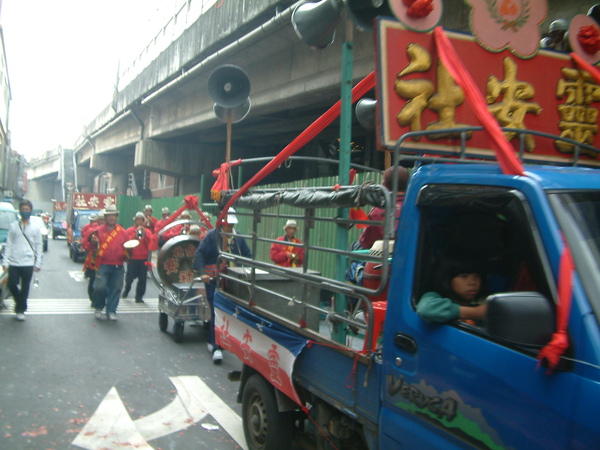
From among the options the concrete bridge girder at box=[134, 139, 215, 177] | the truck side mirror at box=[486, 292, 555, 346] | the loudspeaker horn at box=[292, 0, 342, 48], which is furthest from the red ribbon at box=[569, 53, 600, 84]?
the concrete bridge girder at box=[134, 139, 215, 177]

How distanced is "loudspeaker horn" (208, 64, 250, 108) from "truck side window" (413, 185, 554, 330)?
4823 millimetres

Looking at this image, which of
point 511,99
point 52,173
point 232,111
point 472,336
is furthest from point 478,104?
point 52,173

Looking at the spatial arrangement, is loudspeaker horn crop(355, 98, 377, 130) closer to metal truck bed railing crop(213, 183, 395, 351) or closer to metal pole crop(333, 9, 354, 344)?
metal pole crop(333, 9, 354, 344)

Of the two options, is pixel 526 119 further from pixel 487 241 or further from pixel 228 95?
pixel 228 95

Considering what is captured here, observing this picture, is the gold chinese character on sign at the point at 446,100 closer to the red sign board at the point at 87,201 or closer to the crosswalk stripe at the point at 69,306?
the crosswalk stripe at the point at 69,306

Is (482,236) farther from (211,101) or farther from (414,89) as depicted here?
(211,101)

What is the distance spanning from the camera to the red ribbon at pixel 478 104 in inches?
98.4

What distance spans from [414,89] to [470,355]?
1.65 meters

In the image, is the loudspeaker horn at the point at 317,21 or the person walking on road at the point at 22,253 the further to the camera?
the person walking on road at the point at 22,253

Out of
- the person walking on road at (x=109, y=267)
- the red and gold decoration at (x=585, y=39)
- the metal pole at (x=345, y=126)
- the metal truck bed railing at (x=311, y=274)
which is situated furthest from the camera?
the person walking on road at (x=109, y=267)

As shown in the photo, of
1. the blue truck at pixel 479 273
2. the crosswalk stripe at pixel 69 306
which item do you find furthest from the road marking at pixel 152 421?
the crosswalk stripe at pixel 69 306

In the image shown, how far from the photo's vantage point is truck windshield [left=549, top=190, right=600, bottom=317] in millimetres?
2043

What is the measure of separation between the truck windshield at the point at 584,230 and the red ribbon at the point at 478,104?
23 cm

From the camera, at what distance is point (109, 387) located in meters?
6.23
